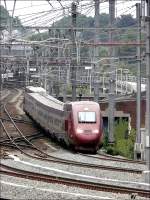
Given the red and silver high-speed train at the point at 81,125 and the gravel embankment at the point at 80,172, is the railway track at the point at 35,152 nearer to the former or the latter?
the gravel embankment at the point at 80,172

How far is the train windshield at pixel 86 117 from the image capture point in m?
24.8

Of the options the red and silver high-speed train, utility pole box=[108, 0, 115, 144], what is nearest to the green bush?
utility pole box=[108, 0, 115, 144]

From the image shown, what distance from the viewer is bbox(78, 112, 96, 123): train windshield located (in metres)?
24.8

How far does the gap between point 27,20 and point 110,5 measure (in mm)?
3737

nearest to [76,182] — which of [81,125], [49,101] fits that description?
[81,125]

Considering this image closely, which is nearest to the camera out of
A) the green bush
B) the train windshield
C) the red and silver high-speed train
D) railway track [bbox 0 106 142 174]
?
railway track [bbox 0 106 142 174]

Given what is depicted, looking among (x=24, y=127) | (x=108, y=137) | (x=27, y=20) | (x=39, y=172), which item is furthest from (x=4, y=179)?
(x=24, y=127)

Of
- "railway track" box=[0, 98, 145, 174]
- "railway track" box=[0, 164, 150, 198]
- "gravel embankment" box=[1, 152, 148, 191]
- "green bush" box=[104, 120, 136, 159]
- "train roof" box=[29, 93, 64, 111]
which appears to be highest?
"train roof" box=[29, 93, 64, 111]

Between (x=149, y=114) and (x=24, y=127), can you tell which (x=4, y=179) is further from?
(x=24, y=127)

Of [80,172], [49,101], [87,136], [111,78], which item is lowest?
[80,172]

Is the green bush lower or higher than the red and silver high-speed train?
lower

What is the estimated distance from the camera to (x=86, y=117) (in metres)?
24.9

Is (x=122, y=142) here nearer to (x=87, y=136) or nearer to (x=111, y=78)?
(x=111, y=78)

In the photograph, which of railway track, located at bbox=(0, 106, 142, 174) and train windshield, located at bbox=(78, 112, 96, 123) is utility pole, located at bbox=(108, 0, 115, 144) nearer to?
train windshield, located at bbox=(78, 112, 96, 123)
